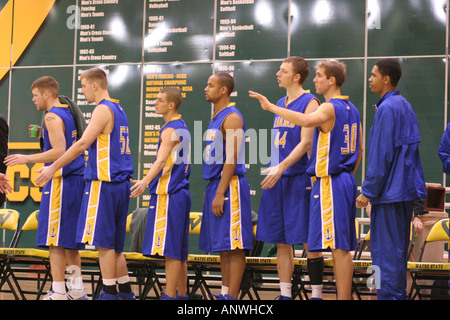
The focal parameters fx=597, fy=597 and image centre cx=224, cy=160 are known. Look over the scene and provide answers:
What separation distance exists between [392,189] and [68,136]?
291cm

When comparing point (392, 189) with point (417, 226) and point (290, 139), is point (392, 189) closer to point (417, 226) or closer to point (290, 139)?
point (290, 139)

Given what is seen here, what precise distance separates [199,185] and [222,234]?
3.62 meters

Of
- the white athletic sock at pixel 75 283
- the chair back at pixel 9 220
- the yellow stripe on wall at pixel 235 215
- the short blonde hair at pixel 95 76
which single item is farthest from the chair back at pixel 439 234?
the chair back at pixel 9 220

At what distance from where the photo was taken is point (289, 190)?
475cm

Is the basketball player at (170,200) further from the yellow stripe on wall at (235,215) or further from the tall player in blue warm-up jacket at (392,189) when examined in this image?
the tall player in blue warm-up jacket at (392,189)

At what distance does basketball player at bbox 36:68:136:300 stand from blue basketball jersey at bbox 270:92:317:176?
1.28 metres

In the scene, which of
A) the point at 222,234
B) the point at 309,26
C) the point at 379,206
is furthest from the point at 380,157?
the point at 309,26

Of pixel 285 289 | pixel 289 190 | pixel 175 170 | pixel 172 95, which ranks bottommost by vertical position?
pixel 285 289

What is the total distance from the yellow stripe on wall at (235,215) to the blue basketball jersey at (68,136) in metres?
1.43

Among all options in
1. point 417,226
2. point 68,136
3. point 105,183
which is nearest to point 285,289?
point 417,226

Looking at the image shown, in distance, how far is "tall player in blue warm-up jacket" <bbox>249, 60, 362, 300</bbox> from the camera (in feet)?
14.0

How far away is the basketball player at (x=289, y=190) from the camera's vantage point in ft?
15.0

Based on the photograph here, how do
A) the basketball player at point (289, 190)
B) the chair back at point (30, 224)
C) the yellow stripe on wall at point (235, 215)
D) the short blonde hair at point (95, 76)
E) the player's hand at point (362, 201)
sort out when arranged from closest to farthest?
the player's hand at point (362, 201)
the basketball player at point (289, 190)
the yellow stripe on wall at point (235, 215)
the short blonde hair at point (95, 76)
the chair back at point (30, 224)
